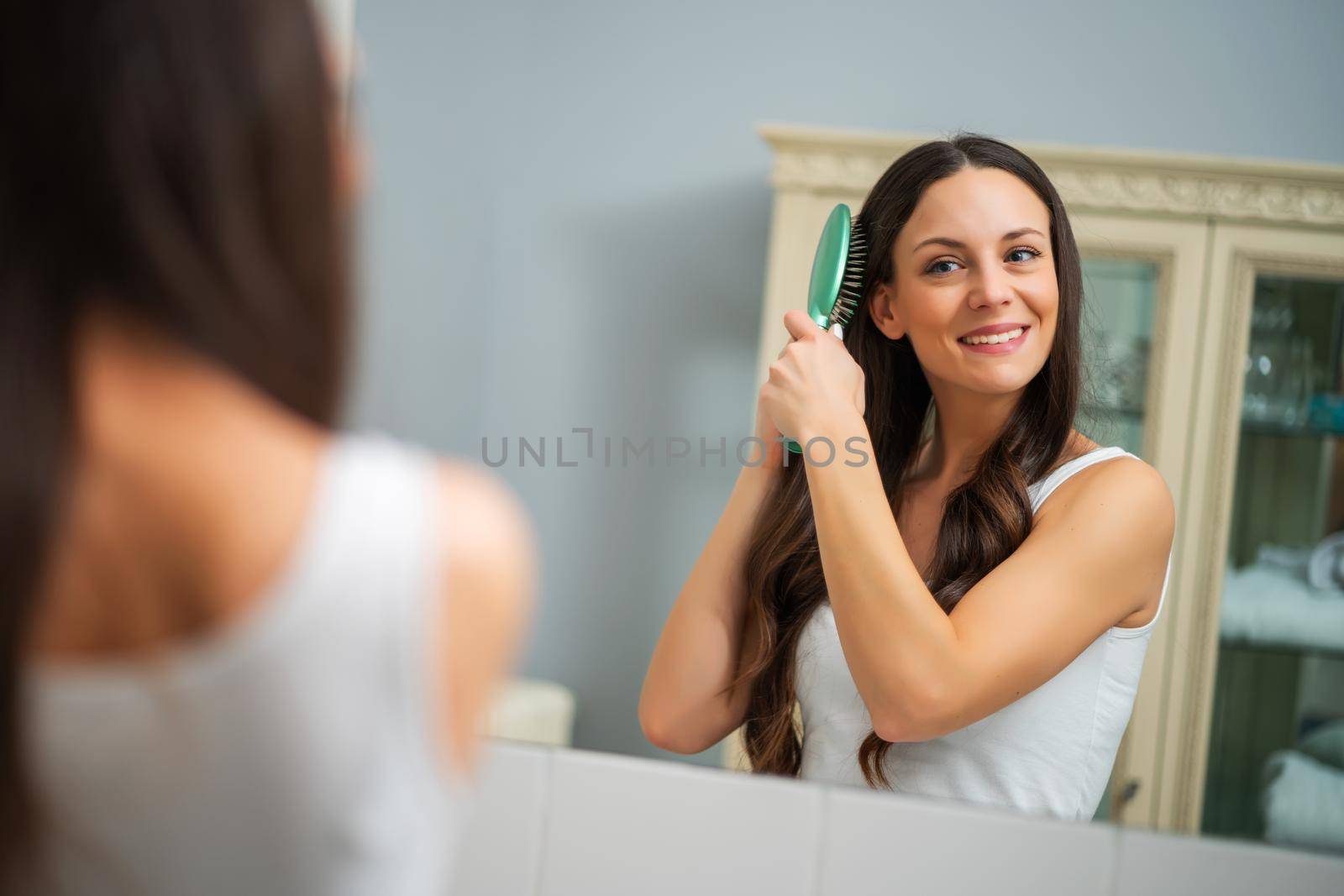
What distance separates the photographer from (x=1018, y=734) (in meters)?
0.65

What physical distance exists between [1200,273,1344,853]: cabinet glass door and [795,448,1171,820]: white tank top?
0.19 feet

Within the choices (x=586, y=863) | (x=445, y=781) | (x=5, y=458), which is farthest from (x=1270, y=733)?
(x=5, y=458)

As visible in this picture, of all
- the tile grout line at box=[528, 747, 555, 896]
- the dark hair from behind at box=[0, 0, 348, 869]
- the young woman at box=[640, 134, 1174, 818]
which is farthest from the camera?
the tile grout line at box=[528, 747, 555, 896]

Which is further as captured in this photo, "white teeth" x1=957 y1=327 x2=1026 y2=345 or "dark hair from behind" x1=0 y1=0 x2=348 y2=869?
"white teeth" x1=957 y1=327 x2=1026 y2=345

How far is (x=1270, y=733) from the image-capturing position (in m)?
0.66

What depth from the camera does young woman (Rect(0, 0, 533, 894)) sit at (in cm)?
26

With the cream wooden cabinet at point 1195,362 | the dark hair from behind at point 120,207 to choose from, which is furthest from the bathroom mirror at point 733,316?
the dark hair from behind at point 120,207

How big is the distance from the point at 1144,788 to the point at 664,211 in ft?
1.54

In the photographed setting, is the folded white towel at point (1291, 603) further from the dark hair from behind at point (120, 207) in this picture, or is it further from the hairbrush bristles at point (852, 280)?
the dark hair from behind at point (120, 207)

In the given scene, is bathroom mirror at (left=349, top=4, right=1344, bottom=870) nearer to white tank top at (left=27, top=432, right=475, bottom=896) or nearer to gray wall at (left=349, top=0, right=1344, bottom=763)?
gray wall at (left=349, top=0, right=1344, bottom=763)

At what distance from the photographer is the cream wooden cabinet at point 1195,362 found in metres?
0.64

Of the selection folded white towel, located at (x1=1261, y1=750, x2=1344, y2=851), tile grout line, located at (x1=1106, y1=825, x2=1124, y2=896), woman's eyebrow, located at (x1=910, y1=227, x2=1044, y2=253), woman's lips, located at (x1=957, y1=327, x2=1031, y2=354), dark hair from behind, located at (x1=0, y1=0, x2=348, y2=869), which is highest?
woman's eyebrow, located at (x1=910, y1=227, x2=1044, y2=253)

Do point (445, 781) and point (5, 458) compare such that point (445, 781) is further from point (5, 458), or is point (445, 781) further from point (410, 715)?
point (5, 458)

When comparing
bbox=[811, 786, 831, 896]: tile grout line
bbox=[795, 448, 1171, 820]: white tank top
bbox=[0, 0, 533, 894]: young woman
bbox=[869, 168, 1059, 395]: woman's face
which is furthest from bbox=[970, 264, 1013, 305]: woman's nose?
bbox=[0, 0, 533, 894]: young woman
